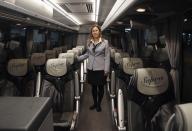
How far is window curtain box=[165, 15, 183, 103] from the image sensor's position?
10.5 ft

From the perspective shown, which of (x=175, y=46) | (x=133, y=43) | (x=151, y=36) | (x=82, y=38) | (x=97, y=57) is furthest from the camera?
(x=82, y=38)

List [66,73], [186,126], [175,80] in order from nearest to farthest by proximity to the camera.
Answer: [186,126]
[175,80]
[66,73]

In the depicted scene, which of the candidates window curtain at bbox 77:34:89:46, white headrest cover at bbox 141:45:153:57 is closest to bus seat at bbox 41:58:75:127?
white headrest cover at bbox 141:45:153:57

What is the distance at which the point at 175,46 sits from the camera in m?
3.38

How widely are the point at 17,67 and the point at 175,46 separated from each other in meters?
2.62

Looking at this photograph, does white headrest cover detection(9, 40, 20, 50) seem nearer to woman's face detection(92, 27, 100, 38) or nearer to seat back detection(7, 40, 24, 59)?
seat back detection(7, 40, 24, 59)

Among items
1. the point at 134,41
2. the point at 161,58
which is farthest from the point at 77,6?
the point at 161,58

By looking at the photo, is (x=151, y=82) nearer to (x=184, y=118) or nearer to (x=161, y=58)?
(x=184, y=118)

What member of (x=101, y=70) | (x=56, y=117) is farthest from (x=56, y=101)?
(x=101, y=70)

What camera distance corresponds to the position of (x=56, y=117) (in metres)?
4.54

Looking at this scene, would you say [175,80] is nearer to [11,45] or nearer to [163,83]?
[163,83]

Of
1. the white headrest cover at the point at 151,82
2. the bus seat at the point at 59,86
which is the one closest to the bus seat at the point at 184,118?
the white headrest cover at the point at 151,82

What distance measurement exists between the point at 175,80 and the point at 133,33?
15.2ft

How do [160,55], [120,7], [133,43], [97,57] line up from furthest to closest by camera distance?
[133,43] → [160,55] → [97,57] → [120,7]
